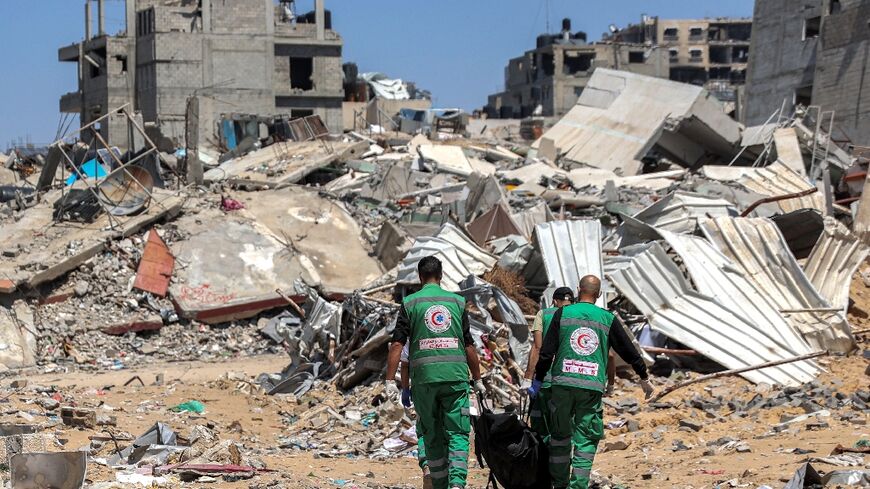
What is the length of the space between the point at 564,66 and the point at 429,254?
49.4 metres

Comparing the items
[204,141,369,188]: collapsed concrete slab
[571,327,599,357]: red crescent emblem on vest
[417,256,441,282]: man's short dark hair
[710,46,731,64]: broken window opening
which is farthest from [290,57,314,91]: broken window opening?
[710,46,731,64]: broken window opening

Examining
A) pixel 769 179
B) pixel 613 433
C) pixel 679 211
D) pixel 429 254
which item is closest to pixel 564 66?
pixel 769 179

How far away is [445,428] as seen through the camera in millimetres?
5812

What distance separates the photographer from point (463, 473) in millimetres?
5758

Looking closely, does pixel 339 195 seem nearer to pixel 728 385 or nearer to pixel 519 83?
Answer: pixel 728 385

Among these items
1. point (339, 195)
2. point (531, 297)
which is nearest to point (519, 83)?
point (339, 195)

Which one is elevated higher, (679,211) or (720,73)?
(679,211)

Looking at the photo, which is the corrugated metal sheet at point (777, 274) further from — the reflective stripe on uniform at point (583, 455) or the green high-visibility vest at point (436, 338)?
the green high-visibility vest at point (436, 338)

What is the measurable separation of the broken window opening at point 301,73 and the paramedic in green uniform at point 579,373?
35995 millimetres

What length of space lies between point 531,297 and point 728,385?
2.51 meters

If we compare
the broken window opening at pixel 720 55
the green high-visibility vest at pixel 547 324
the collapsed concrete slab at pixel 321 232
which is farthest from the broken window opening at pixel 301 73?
the broken window opening at pixel 720 55

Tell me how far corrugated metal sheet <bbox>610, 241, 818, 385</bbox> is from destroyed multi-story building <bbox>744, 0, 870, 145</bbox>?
1642 centimetres

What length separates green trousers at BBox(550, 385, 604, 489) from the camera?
5723 millimetres

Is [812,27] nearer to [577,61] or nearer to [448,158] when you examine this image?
[448,158]
